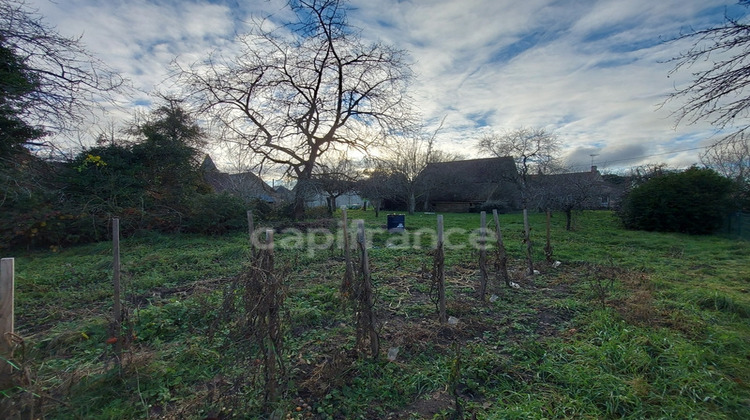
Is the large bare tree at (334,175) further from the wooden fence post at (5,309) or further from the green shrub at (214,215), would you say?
the wooden fence post at (5,309)

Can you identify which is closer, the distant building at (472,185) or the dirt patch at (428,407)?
the dirt patch at (428,407)

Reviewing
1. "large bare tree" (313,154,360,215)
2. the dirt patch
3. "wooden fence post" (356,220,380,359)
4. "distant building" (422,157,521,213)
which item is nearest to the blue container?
"large bare tree" (313,154,360,215)

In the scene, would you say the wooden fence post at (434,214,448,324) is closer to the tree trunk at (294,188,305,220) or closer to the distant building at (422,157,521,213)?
the tree trunk at (294,188,305,220)

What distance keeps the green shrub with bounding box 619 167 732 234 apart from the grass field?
7844 mm

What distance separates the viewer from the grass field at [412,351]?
202 cm

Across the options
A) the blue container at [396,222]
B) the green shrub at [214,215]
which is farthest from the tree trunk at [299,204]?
the blue container at [396,222]

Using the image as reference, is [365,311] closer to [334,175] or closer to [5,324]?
[5,324]

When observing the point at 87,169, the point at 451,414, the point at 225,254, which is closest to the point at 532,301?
the point at 451,414

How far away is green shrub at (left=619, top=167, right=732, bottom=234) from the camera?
10.7 meters

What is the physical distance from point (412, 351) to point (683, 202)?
14026 mm

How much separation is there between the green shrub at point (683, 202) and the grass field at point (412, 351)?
25.7 feet

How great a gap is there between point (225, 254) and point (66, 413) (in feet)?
18.2

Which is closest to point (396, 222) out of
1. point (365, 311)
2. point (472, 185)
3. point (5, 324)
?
point (365, 311)

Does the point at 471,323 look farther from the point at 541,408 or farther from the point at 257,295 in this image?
the point at 257,295
